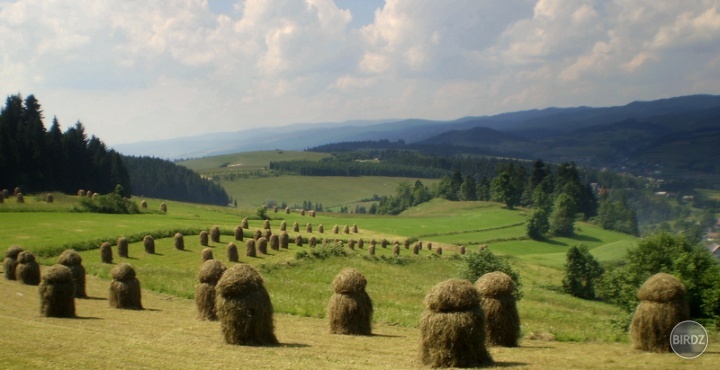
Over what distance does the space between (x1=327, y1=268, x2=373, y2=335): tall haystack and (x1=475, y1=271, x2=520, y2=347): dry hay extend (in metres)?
5.26

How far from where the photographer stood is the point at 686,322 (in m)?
19.2

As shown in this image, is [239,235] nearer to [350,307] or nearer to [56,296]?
[56,296]

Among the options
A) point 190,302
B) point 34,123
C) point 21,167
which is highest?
point 34,123

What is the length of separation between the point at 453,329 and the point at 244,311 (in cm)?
735

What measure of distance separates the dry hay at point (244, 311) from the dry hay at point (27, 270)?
1980cm

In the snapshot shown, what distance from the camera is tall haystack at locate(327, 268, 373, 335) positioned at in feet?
79.3

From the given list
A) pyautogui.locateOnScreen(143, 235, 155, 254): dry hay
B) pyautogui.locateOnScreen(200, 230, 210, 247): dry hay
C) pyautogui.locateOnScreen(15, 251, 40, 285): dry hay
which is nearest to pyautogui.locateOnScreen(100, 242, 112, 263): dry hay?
pyautogui.locateOnScreen(143, 235, 155, 254): dry hay

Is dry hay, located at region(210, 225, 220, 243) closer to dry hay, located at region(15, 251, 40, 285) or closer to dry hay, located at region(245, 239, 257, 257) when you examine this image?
dry hay, located at region(245, 239, 257, 257)

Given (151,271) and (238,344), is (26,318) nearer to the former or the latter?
(238,344)

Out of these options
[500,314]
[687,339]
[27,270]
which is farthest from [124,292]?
[687,339]

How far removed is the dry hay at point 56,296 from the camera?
25.5 metres

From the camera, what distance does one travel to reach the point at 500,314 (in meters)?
21.2

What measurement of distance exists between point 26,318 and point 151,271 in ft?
60.7

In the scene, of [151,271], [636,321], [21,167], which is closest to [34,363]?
[636,321]
